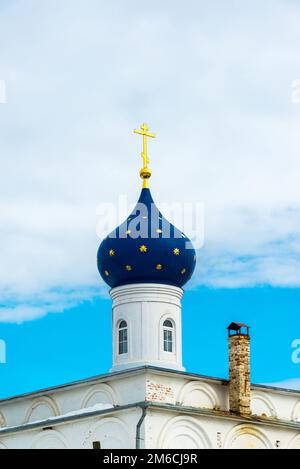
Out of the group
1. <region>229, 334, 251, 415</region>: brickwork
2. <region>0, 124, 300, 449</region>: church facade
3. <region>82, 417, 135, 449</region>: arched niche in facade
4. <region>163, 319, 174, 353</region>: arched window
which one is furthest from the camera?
<region>163, 319, 174, 353</region>: arched window

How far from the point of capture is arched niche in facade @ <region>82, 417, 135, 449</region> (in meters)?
22.9

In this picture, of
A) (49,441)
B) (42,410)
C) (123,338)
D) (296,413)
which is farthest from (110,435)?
(296,413)

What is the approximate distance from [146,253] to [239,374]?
4207 millimetres

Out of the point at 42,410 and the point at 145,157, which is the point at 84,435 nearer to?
the point at 42,410

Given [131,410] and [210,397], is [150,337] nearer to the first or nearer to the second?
[210,397]

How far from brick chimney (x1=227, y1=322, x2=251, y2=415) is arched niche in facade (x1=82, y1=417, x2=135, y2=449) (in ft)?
11.4

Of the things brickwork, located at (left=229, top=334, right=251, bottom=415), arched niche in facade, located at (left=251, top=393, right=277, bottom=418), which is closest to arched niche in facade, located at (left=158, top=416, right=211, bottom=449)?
brickwork, located at (left=229, top=334, right=251, bottom=415)

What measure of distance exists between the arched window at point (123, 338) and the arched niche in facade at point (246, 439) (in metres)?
4.59

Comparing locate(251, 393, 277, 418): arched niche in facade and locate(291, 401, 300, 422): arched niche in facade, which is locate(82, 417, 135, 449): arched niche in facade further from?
locate(291, 401, 300, 422): arched niche in facade

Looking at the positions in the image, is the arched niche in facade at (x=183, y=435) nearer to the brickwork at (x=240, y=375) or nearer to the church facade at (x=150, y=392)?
the church facade at (x=150, y=392)

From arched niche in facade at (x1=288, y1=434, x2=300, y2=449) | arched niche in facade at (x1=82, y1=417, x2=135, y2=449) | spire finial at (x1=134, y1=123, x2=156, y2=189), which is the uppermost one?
spire finial at (x1=134, y1=123, x2=156, y2=189)

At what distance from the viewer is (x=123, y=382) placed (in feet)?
83.1

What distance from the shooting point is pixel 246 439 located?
24.7 metres

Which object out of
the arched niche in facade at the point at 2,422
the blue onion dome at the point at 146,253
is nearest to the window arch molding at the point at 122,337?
the blue onion dome at the point at 146,253
